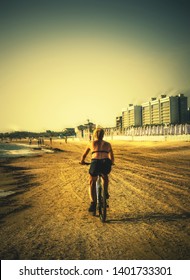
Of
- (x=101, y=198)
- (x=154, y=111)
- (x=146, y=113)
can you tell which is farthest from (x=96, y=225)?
(x=146, y=113)

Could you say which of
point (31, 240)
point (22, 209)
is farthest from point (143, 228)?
point (22, 209)

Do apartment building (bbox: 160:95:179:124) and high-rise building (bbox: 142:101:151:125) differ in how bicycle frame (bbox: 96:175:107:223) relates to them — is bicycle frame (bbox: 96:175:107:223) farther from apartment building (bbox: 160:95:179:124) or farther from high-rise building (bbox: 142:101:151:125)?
high-rise building (bbox: 142:101:151:125)

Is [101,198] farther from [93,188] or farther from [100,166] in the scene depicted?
[100,166]

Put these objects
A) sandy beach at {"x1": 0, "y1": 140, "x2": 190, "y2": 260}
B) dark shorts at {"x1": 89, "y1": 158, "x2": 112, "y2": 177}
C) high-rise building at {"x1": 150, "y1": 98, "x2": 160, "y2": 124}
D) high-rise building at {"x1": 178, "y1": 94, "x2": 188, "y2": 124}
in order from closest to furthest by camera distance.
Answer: sandy beach at {"x1": 0, "y1": 140, "x2": 190, "y2": 260}, dark shorts at {"x1": 89, "y1": 158, "x2": 112, "y2": 177}, high-rise building at {"x1": 178, "y1": 94, "x2": 188, "y2": 124}, high-rise building at {"x1": 150, "y1": 98, "x2": 160, "y2": 124}

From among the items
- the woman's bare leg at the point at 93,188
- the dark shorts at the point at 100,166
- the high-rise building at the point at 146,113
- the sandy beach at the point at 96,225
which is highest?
the high-rise building at the point at 146,113

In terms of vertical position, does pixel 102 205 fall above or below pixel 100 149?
below

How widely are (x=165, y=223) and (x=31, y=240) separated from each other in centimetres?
248

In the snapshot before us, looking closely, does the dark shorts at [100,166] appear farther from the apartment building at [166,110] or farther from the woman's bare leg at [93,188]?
the apartment building at [166,110]

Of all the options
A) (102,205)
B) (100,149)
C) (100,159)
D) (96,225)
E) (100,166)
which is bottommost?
(96,225)

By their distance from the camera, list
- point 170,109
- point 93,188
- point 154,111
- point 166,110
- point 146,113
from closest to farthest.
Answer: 1. point 93,188
2. point 170,109
3. point 166,110
4. point 154,111
5. point 146,113

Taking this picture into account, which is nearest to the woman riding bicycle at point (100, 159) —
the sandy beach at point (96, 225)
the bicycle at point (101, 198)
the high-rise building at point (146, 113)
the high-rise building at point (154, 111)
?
the bicycle at point (101, 198)

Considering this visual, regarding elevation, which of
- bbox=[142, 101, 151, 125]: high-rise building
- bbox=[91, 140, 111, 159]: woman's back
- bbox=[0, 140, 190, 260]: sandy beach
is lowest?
bbox=[0, 140, 190, 260]: sandy beach

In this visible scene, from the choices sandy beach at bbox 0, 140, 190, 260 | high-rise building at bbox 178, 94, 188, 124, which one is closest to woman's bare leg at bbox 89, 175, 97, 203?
sandy beach at bbox 0, 140, 190, 260
